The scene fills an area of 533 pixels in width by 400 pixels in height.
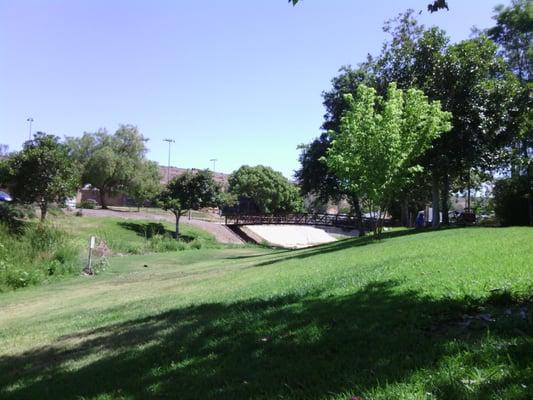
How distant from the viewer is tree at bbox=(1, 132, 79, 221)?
33.2 meters

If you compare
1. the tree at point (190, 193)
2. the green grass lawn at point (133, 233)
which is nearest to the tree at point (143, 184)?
the green grass lawn at point (133, 233)

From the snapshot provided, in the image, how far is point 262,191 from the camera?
81.6 metres

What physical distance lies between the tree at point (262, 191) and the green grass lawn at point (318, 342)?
231 ft

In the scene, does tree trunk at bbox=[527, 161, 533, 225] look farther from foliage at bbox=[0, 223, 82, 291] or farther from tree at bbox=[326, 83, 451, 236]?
foliage at bbox=[0, 223, 82, 291]

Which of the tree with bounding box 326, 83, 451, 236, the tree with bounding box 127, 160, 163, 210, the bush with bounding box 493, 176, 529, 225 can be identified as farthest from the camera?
the tree with bounding box 127, 160, 163, 210

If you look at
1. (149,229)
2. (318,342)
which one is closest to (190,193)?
(149,229)

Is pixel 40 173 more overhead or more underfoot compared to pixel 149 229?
more overhead

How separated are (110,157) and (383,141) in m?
40.1

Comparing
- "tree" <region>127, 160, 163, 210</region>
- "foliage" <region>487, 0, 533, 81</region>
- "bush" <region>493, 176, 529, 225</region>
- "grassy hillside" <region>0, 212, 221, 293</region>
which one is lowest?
"grassy hillside" <region>0, 212, 221, 293</region>

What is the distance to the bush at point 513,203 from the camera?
88.8ft

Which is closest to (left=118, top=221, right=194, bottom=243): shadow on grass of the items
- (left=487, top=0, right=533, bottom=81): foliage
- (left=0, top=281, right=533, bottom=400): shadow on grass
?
(left=487, top=0, right=533, bottom=81): foliage

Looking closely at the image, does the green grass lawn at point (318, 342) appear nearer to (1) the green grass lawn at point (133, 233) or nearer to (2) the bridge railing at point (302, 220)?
(1) the green grass lawn at point (133, 233)

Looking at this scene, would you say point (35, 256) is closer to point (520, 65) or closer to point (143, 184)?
point (520, 65)

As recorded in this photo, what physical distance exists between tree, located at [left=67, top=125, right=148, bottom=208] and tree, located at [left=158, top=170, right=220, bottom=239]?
13906 mm
